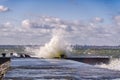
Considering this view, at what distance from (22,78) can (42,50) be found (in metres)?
47.6

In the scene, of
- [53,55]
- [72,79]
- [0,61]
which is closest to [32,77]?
[72,79]

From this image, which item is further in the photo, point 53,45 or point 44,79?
point 53,45

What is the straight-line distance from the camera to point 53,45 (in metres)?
69.9

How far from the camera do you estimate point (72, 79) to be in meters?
22.5

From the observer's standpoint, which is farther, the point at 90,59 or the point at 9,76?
the point at 90,59

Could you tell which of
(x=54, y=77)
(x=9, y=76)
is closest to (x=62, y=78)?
(x=54, y=77)

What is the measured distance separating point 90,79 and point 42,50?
158 ft

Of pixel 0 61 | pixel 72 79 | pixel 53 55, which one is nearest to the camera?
pixel 72 79

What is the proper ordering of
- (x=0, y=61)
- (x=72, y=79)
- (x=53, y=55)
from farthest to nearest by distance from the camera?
1. (x=53, y=55)
2. (x=0, y=61)
3. (x=72, y=79)

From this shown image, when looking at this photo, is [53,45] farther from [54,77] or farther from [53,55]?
[54,77]

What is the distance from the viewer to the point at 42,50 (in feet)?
232

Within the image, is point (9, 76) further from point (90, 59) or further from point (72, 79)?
point (90, 59)

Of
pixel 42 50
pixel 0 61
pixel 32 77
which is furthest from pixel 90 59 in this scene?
pixel 32 77

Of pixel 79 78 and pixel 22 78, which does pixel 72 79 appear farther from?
pixel 22 78
